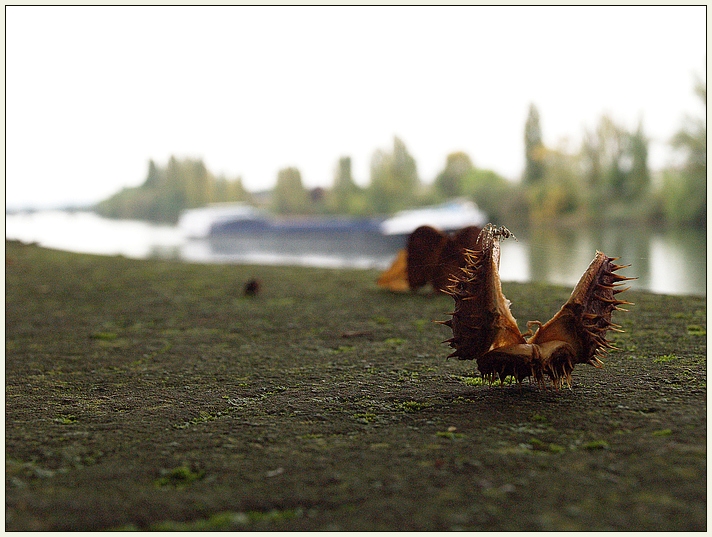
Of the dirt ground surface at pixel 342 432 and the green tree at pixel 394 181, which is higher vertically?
the green tree at pixel 394 181

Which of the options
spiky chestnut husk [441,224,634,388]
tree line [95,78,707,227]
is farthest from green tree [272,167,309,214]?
spiky chestnut husk [441,224,634,388]

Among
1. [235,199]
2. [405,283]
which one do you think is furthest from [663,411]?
[235,199]

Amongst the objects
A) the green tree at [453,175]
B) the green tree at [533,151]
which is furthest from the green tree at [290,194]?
the green tree at [533,151]

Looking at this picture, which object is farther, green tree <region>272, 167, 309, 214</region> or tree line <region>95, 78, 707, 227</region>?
green tree <region>272, 167, 309, 214</region>

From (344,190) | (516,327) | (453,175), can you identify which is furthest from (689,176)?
(516,327)

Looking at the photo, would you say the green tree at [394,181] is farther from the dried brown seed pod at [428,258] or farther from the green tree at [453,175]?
the dried brown seed pod at [428,258]

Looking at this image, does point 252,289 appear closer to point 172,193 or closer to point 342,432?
point 342,432

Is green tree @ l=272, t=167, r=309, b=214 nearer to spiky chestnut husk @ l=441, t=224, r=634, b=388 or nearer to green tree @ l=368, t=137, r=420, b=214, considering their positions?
green tree @ l=368, t=137, r=420, b=214
